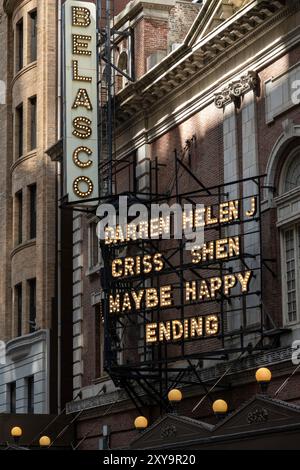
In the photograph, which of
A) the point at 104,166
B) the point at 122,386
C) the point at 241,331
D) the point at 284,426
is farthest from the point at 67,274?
the point at 284,426

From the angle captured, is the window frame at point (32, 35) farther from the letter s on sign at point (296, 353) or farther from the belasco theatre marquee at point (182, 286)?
the letter s on sign at point (296, 353)

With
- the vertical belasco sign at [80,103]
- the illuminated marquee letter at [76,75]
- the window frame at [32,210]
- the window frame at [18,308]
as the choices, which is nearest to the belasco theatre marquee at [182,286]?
the vertical belasco sign at [80,103]

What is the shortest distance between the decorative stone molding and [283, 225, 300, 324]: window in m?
4.15

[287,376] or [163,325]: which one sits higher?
[163,325]

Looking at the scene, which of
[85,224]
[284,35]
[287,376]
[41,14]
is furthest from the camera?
[41,14]

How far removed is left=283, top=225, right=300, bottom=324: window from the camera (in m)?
29.2

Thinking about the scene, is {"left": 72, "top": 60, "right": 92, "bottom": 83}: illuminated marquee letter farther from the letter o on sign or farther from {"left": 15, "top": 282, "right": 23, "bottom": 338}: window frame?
{"left": 15, "top": 282, "right": 23, "bottom": 338}: window frame

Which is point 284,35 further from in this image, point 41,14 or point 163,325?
point 41,14

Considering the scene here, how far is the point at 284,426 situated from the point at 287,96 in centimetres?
931

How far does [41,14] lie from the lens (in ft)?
152

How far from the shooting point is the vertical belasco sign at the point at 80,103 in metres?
37.1

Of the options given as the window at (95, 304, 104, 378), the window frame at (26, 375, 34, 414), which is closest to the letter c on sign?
the window at (95, 304, 104, 378)

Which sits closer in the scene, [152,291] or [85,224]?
[152,291]

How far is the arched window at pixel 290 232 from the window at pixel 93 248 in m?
11.6
